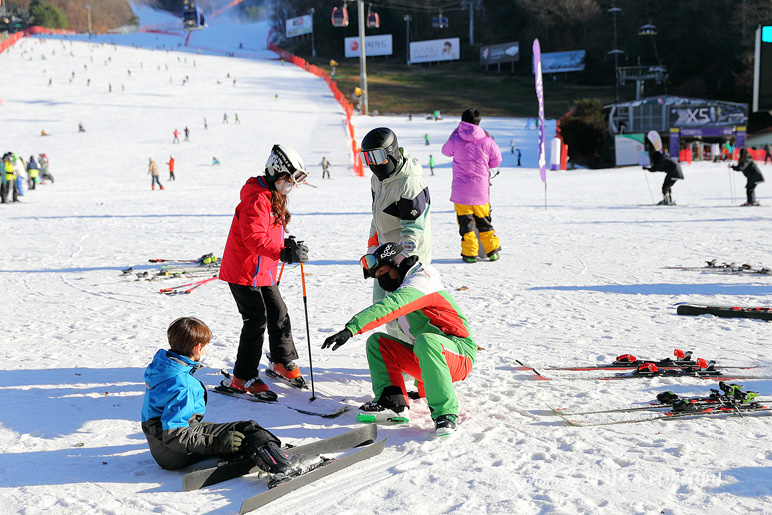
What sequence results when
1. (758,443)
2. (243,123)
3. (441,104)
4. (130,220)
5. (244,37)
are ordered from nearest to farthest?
(758,443) < (130,220) < (243,123) < (441,104) < (244,37)

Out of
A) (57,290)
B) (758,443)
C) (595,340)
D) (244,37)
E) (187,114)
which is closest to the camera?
(758,443)

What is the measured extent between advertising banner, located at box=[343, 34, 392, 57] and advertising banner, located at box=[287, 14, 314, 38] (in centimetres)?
871

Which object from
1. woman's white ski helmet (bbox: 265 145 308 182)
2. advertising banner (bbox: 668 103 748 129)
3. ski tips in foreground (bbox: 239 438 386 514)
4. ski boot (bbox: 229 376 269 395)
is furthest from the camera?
advertising banner (bbox: 668 103 748 129)

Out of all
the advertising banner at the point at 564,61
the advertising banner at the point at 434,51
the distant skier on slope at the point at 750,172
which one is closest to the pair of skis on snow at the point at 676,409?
the distant skier on slope at the point at 750,172

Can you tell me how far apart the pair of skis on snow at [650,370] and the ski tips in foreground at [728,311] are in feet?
4.83

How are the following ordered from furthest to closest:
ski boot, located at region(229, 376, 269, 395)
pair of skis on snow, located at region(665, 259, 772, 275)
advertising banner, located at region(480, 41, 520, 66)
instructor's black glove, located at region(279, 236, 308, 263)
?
advertising banner, located at region(480, 41, 520, 66) < pair of skis on snow, located at region(665, 259, 772, 275) < ski boot, located at region(229, 376, 269, 395) < instructor's black glove, located at region(279, 236, 308, 263)

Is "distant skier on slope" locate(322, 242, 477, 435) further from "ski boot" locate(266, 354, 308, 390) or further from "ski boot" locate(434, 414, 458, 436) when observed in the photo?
"ski boot" locate(266, 354, 308, 390)

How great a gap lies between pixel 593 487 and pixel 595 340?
2516mm

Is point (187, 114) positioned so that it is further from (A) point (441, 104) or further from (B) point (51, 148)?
(A) point (441, 104)

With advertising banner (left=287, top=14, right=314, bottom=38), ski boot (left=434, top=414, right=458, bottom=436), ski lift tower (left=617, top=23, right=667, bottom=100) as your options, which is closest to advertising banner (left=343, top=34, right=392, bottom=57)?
advertising banner (left=287, top=14, right=314, bottom=38)

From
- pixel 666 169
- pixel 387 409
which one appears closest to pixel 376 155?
pixel 387 409

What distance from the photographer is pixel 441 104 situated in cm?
5662

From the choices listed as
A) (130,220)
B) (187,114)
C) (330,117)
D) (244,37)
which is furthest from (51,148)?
(244,37)

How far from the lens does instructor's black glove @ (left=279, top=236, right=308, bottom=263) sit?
3.86 m
